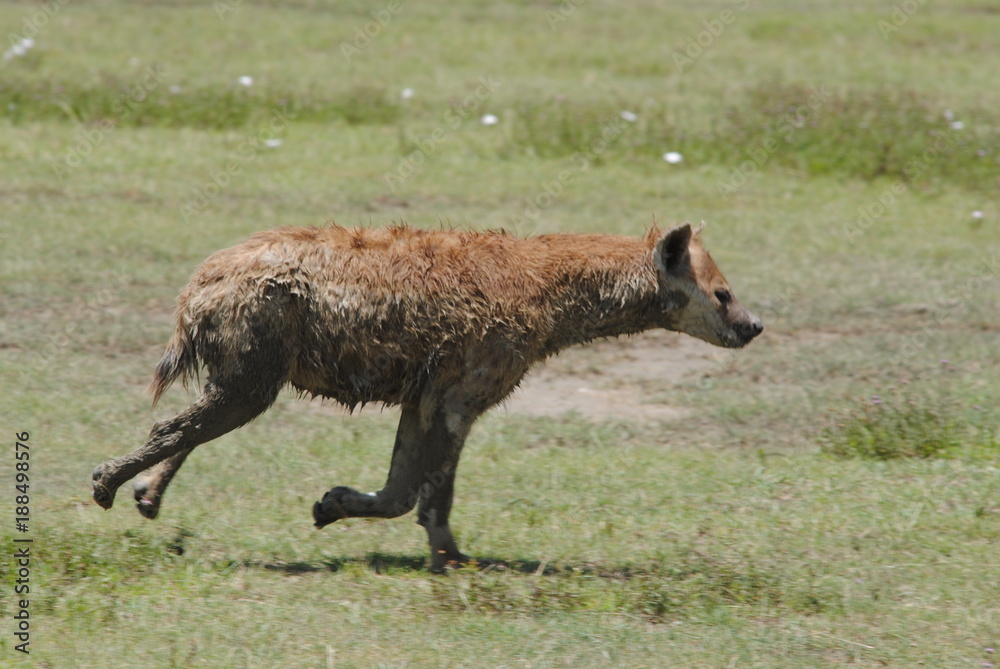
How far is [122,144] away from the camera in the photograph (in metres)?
13.4

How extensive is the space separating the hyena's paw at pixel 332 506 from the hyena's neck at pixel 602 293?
118 centimetres

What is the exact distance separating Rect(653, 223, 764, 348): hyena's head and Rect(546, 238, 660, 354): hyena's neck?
0.08 m

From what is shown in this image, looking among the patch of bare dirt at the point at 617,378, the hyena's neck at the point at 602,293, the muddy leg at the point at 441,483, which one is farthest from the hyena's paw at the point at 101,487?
the patch of bare dirt at the point at 617,378

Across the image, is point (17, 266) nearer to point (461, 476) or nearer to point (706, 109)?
point (461, 476)

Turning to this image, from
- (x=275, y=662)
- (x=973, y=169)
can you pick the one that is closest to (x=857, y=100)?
(x=973, y=169)

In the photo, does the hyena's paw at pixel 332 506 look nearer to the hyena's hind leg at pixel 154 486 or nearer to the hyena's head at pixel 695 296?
the hyena's hind leg at pixel 154 486

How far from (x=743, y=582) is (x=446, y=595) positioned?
1.39 meters

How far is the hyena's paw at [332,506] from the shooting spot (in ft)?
18.3

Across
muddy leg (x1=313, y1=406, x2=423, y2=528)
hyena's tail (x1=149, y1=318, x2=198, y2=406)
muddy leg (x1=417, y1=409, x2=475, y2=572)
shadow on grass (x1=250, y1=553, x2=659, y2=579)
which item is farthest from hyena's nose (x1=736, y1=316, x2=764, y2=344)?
hyena's tail (x1=149, y1=318, x2=198, y2=406)

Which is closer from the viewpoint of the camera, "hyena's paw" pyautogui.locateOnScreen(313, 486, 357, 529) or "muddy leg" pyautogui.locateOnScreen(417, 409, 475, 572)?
"hyena's paw" pyautogui.locateOnScreen(313, 486, 357, 529)

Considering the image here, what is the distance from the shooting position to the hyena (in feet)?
17.9

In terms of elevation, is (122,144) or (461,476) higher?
(122,144)

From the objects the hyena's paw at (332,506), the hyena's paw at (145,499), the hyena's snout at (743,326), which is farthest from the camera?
the hyena's snout at (743,326)

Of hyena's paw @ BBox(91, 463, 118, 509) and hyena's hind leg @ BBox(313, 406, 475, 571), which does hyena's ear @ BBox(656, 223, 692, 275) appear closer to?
hyena's hind leg @ BBox(313, 406, 475, 571)
